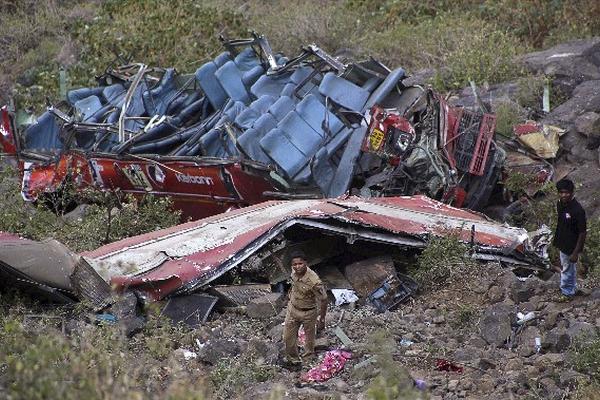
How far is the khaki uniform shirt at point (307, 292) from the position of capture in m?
7.78

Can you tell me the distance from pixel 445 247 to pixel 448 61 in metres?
7.70

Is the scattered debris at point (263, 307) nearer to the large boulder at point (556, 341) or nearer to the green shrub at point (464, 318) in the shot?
the green shrub at point (464, 318)

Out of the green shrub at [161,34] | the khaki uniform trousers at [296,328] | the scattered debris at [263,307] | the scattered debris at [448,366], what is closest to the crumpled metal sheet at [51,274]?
the scattered debris at [263,307]

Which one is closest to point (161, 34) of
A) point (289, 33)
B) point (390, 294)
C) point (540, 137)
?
point (289, 33)

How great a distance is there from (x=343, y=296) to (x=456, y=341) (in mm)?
1496

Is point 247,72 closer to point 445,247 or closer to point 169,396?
point 445,247

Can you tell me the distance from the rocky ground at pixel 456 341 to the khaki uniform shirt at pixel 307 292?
0.49 meters

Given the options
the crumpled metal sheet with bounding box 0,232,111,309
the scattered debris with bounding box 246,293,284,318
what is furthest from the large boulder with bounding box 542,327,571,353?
the crumpled metal sheet with bounding box 0,232,111,309

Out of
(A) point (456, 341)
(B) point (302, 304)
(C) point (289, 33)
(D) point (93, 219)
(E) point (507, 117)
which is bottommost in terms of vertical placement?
(C) point (289, 33)

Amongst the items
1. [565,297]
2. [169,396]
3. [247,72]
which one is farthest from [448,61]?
[169,396]

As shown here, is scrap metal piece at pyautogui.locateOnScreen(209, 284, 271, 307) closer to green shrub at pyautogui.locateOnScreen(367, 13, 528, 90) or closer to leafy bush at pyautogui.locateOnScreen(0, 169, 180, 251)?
leafy bush at pyautogui.locateOnScreen(0, 169, 180, 251)

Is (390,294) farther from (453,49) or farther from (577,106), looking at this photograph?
(453,49)

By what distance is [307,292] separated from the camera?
7.81 metres

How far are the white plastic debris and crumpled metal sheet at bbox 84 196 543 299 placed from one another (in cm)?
48
